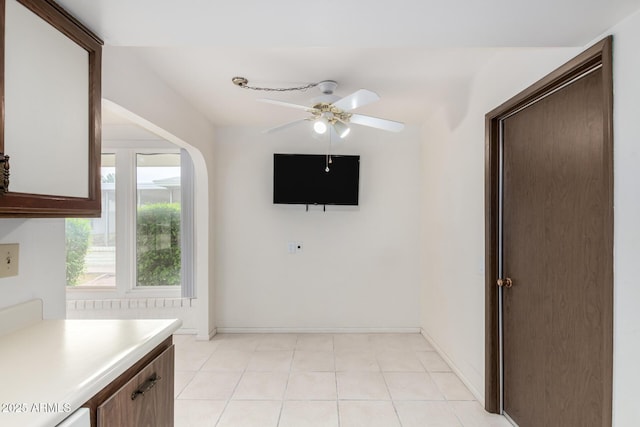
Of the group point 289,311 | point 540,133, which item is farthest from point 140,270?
point 540,133

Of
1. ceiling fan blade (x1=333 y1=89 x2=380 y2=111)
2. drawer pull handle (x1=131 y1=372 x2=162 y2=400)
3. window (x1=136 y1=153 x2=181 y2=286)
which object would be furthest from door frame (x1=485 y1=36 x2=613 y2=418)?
window (x1=136 y1=153 x2=181 y2=286)

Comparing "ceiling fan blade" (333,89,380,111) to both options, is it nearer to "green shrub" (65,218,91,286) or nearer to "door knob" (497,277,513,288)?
"door knob" (497,277,513,288)

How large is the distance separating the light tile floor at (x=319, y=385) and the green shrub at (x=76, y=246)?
141 centimetres

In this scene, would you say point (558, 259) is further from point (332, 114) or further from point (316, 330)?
point (316, 330)

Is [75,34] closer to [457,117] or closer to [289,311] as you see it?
[457,117]

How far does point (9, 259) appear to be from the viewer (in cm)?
128

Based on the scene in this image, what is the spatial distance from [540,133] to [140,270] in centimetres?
402

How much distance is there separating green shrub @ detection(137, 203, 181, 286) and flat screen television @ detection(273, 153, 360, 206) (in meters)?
1.25

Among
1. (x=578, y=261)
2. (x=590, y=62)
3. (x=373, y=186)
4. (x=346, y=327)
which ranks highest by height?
(x=590, y=62)

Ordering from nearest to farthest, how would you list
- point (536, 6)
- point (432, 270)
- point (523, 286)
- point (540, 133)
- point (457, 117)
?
point (536, 6)
point (540, 133)
point (523, 286)
point (457, 117)
point (432, 270)

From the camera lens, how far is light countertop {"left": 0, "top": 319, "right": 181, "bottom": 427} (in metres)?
0.80

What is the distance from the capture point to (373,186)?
12.7 feet

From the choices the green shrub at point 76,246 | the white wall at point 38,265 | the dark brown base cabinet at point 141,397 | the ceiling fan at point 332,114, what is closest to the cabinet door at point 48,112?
the white wall at point 38,265

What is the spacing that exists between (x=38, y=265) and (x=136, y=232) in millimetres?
2555
